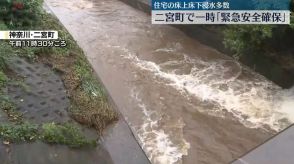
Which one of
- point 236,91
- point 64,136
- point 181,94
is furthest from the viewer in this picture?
point 236,91

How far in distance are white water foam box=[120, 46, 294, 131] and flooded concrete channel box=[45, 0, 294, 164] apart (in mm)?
19

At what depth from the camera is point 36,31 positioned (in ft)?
27.6

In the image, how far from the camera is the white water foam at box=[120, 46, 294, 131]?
27.1 ft

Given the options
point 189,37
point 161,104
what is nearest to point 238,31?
point 161,104

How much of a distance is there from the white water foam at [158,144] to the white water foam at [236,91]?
1.36m

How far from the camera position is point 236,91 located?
9.26 meters

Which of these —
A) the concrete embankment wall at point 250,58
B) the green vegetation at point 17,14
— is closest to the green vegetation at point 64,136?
the green vegetation at point 17,14

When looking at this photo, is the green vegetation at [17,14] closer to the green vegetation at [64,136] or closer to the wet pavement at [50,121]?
the wet pavement at [50,121]

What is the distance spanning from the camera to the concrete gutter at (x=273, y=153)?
4195 mm

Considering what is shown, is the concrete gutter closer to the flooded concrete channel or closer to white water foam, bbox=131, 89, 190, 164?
the flooded concrete channel
